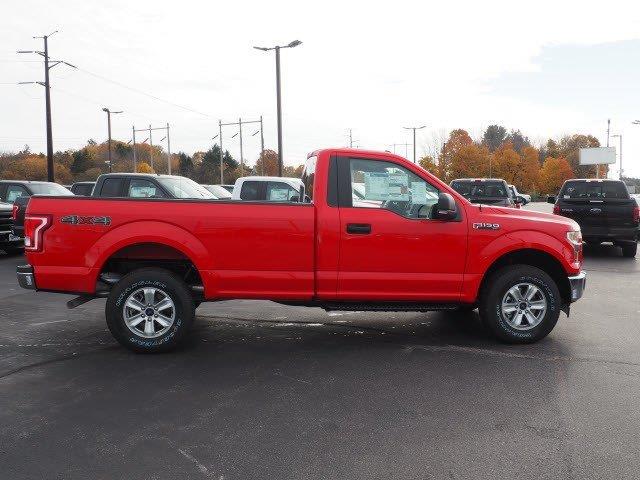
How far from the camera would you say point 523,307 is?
6039 mm

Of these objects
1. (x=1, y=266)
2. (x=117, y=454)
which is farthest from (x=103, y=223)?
(x=1, y=266)

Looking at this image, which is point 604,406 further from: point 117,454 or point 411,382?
point 117,454

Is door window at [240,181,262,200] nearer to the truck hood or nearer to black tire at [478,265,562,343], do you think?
the truck hood

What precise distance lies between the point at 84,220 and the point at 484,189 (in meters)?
14.6

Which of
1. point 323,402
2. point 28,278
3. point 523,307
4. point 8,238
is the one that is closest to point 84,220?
point 28,278

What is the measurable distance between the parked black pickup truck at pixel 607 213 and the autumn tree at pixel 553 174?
85.2 m

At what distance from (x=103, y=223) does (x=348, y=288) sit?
246cm

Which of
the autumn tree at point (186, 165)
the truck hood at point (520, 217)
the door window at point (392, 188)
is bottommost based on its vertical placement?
the truck hood at point (520, 217)

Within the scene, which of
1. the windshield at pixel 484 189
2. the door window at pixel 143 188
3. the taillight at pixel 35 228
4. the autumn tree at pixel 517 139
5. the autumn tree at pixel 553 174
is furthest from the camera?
the autumn tree at pixel 517 139

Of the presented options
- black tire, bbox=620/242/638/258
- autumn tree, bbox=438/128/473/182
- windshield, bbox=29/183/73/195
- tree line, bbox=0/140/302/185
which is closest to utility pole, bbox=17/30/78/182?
windshield, bbox=29/183/73/195

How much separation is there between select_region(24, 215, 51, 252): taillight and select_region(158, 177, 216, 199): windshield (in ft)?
20.1

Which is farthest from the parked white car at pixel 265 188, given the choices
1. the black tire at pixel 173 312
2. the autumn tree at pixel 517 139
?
the autumn tree at pixel 517 139

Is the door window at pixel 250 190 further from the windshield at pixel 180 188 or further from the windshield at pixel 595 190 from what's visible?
the windshield at pixel 595 190

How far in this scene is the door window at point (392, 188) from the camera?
586 cm
